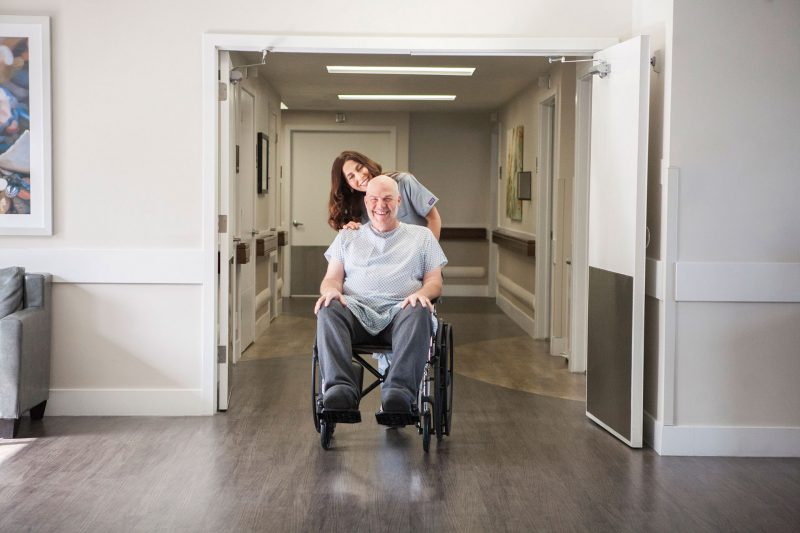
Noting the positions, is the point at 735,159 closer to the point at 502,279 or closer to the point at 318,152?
the point at 502,279

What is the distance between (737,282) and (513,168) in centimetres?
550

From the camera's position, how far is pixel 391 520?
3.37 meters

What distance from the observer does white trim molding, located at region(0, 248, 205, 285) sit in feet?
16.4

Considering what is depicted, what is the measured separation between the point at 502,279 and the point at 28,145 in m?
6.47

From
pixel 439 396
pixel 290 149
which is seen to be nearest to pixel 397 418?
pixel 439 396

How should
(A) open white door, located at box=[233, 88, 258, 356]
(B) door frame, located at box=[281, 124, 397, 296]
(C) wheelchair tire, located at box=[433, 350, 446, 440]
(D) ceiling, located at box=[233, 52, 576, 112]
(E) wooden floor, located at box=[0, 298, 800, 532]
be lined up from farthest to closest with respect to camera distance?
(B) door frame, located at box=[281, 124, 397, 296]
(D) ceiling, located at box=[233, 52, 576, 112]
(A) open white door, located at box=[233, 88, 258, 356]
(C) wheelchair tire, located at box=[433, 350, 446, 440]
(E) wooden floor, located at box=[0, 298, 800, 532]

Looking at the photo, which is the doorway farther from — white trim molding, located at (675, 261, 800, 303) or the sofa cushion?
the sofa cushion

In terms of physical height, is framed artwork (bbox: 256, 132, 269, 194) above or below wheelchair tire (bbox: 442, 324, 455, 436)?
above

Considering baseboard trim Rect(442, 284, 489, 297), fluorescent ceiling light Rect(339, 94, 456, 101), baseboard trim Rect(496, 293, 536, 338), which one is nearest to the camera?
baseboard trim Rect(496, 293, 536, 338)

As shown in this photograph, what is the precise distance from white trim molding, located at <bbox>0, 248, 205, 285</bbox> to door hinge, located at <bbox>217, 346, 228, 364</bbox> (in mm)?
384

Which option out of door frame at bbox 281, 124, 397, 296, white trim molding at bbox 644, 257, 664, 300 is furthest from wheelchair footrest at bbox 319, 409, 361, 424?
door frame at bbox 281, 124, 397, 296

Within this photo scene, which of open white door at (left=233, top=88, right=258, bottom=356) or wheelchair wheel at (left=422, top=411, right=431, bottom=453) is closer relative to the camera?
wheelchair wheel at (left=422, top=411, right=431, bottom=453)

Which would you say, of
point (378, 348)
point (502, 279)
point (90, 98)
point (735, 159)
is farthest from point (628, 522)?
point (502, 279)

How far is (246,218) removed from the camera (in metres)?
7.28
